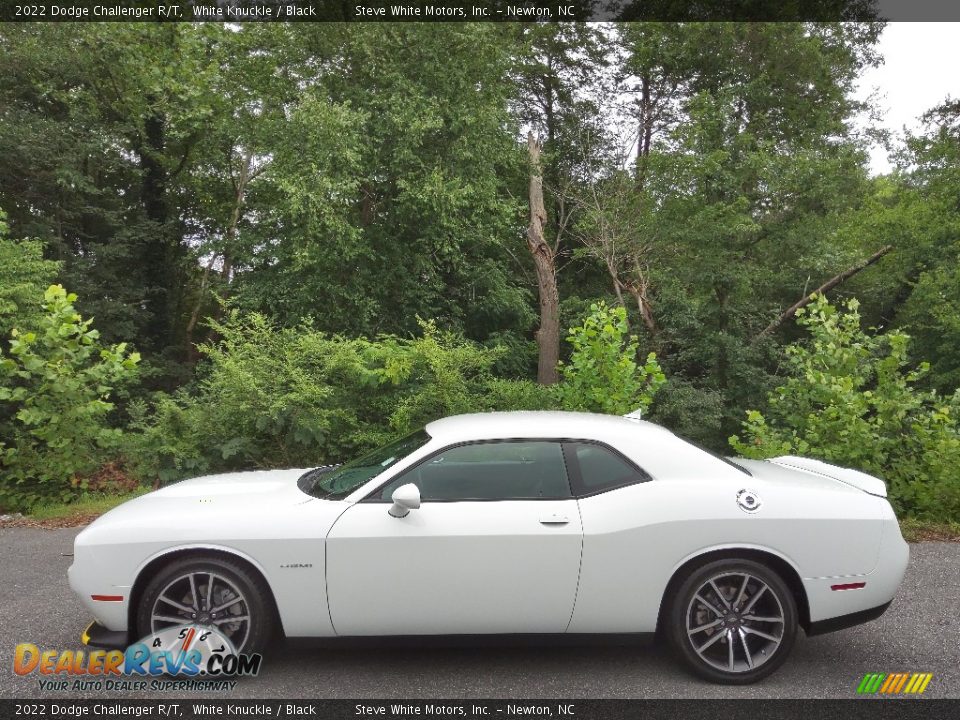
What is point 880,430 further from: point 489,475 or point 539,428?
point 489,475

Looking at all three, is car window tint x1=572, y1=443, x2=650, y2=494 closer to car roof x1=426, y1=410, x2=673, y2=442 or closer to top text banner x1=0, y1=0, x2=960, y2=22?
car roof x1=426, y1=410, x2=673, y2=442

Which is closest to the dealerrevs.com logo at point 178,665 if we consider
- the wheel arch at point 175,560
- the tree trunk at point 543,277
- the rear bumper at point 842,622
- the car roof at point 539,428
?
the wheel arch at point 175,560

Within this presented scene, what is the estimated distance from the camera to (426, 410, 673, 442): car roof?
4023 millimetres

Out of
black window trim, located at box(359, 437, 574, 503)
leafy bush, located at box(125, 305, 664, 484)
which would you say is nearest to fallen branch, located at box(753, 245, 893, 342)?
leafy bush, located at box(125, 305, 664, 484)

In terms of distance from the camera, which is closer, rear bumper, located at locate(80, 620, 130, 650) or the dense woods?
rear bumper, located at locate(80, 620, 130, 650)

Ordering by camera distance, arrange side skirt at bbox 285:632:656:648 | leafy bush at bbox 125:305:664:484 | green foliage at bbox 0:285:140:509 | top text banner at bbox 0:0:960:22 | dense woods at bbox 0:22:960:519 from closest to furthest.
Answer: side skirt at bbox 285:632:656:648
green foliage at bbox 0:285:140:509
leafy bush at bbox 125:305:664:484
dense woods at bbox 0:22:960:519
top text banner at bbox 0:0:960:22

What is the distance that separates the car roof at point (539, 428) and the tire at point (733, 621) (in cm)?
86

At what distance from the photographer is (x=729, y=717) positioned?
10.9ft

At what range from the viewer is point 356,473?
4.17 metres

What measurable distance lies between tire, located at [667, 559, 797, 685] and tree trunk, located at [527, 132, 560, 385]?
1457 cm

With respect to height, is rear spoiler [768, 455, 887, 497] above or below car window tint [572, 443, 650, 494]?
below

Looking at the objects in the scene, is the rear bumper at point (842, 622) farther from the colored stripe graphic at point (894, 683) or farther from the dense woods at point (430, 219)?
the dense woods at point (430, 219)

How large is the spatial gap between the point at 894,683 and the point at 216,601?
3.57 metres

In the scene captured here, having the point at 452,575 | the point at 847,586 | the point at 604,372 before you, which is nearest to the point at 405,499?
the point at 452,575
